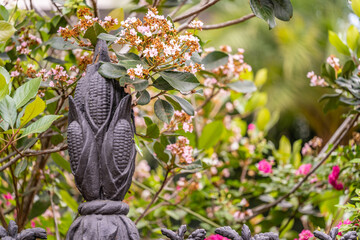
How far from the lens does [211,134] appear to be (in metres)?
1.88

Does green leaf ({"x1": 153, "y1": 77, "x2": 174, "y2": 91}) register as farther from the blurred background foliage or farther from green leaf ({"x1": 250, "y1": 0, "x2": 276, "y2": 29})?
the blurred background foliage

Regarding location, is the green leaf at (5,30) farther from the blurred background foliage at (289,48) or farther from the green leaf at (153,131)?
the blurred background foliage at (289,48)

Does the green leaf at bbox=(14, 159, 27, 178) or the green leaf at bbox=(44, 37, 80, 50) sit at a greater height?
the green leaf at bbox=(44, 37, 80, 50)

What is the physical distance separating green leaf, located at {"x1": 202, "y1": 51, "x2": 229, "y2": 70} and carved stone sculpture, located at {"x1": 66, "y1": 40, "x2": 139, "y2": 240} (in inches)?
21.8

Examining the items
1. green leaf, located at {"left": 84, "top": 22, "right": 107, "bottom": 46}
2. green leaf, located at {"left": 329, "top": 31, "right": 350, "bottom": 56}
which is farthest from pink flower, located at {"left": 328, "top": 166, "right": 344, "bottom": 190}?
green leaf, located at {"left": 84, "top": 22, "right": 107, "bottom": 46}

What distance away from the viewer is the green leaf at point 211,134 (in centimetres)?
185

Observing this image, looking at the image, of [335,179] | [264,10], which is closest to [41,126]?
[264,10]

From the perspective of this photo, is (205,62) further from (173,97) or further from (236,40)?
(236,40)

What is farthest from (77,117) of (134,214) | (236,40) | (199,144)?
(236,40)

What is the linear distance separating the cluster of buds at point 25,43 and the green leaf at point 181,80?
59 cm

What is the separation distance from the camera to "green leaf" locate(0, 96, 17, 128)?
0.91 meters

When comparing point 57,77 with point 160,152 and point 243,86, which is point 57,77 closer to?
point 160,152

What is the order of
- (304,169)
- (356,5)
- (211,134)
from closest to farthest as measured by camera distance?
(356,5), (211,134), (304,169)

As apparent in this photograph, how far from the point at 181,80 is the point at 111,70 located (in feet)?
0.53
